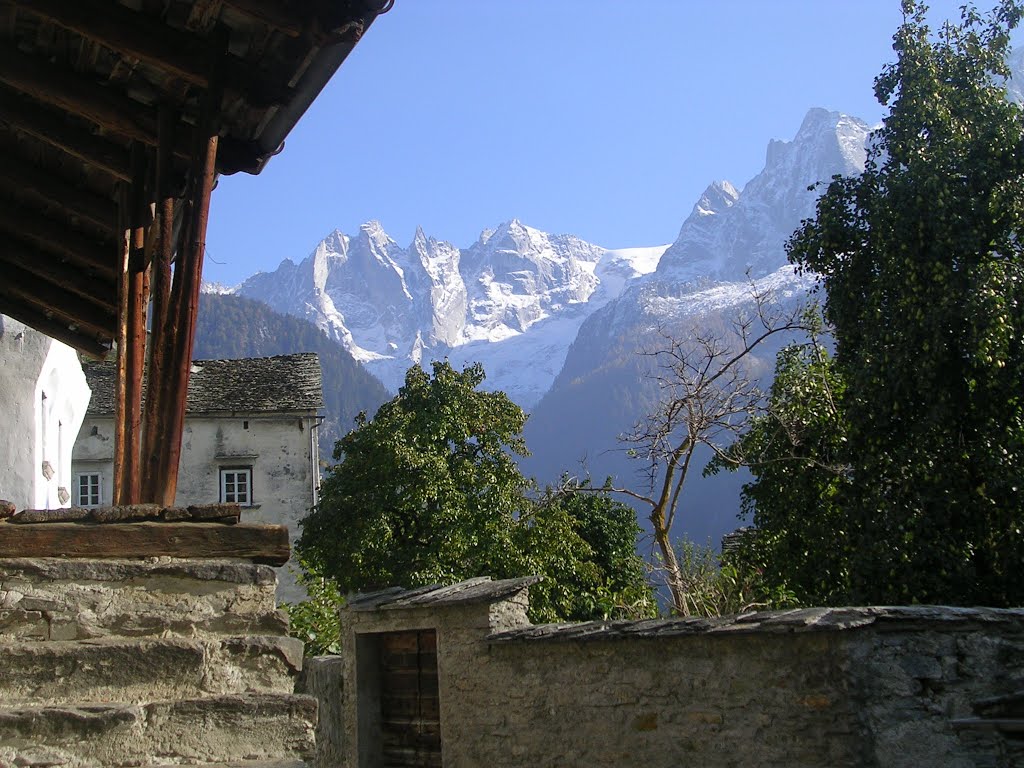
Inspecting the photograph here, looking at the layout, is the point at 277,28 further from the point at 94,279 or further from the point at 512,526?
the point at 512,526

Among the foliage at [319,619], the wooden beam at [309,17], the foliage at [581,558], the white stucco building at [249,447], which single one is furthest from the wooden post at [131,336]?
the white stucco building at [249,447]

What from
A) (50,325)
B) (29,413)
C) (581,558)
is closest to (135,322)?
(29,413)

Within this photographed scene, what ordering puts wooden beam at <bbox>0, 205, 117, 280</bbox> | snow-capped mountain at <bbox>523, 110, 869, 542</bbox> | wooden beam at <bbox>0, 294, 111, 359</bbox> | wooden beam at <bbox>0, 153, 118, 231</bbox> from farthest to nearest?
snow-capped mountain at <bbox>523, 110, 869, 542</bbox>
wooden beam at <bbox>0, 294, 111, 359</bbox>
wooden beam at <bbox>0, 205, 117, 280</bbox>
wooden beam at <bbox>0, 153, 118, 231</bbox>

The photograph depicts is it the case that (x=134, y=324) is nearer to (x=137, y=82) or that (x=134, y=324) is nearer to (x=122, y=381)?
(x=122, y=381)

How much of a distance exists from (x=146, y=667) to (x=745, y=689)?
17.2 feet

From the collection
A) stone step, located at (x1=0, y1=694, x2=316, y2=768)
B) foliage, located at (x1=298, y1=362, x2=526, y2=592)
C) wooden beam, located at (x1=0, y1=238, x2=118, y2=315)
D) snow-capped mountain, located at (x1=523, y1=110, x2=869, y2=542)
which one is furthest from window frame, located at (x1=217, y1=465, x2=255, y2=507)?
→ snow-capped mountain, located at (x1=523, y1=110, x2=869, y2=542)

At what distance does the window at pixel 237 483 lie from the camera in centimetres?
2670

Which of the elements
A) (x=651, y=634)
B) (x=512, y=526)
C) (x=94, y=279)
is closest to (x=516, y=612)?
(x=651, y=634)

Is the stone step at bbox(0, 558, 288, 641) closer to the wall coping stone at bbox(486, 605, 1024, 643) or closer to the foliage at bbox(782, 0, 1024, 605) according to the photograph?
the wall coping stone at bbox(486, 605, 1024, 643)

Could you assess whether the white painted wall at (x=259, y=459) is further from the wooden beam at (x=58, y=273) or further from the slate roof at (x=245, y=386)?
the wooden beam at (x=58, y=273)

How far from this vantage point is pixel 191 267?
4.60 metres

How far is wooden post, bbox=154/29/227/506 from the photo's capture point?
4488mm

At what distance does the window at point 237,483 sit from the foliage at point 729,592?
1372cm

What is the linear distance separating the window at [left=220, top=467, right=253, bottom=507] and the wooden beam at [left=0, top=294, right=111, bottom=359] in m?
19.5
